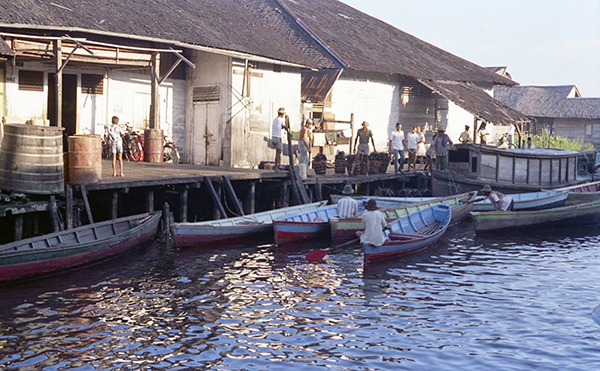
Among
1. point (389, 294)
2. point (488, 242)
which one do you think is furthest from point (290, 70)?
point (389, 294)

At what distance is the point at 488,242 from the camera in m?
19.4

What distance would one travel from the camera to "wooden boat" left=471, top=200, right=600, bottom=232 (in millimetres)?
20078

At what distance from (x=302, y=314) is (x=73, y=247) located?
4.88 metres

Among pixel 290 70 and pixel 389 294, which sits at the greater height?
pixel 290 70

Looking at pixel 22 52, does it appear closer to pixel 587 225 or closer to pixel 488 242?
pixel 488 242

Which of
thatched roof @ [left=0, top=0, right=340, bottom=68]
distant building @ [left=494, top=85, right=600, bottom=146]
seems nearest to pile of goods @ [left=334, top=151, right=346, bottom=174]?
thatched roof @ [left=0, top=0, right=340, bottom=68]

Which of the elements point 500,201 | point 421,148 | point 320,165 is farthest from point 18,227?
point 421,148

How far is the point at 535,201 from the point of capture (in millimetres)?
22812

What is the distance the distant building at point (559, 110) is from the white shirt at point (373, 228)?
39.9 metres

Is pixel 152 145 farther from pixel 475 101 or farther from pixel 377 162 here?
pixel 475 101

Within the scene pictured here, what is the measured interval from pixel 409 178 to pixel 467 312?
48.1ft

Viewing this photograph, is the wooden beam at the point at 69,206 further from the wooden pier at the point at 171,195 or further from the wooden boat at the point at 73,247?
the wooden boat at the point at 73,247

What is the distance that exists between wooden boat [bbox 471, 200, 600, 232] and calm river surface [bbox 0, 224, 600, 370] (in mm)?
3286

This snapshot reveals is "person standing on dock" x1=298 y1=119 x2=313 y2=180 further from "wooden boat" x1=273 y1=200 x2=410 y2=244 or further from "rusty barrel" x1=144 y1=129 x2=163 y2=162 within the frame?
"rusty barrel" x1=144 y1=129 x2=163 y2=162
